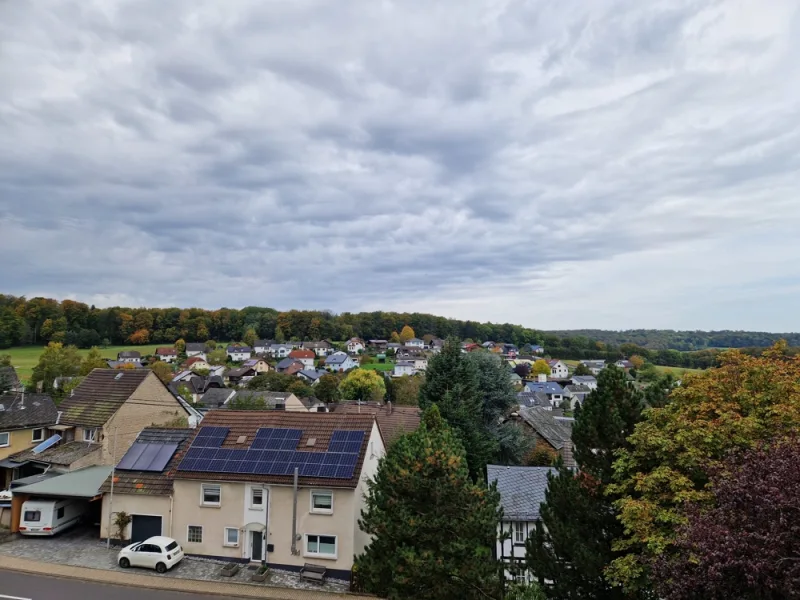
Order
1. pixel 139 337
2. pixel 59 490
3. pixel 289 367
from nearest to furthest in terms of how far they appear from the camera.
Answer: pixel 59 490 < pixel 289 367 < pixel 139 337

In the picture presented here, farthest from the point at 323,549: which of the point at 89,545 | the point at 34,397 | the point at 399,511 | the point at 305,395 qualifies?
the point at 305,395

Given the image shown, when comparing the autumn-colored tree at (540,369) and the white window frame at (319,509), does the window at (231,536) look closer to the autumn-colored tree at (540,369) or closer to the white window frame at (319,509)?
the white window frame at (319,509)

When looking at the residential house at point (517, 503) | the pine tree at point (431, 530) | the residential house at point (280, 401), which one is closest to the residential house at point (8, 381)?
the residential house at point (280, 401)

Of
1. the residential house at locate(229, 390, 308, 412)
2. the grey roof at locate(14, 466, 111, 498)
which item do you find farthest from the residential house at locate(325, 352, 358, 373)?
the grey roof at locate(14, 466, 111, 498)

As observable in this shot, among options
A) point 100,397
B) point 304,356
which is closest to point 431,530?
point 100,397

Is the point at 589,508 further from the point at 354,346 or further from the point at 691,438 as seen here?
the point at 354,346

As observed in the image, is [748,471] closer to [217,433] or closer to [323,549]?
[323,549]
